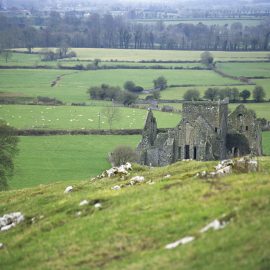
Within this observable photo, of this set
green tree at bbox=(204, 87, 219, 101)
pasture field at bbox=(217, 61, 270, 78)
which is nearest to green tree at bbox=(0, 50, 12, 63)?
pasture field at bbox=(217, 61, 270, 78)

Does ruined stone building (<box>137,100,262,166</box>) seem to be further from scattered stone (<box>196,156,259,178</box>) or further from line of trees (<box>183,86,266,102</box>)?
line of trees (<box>183,86,266,102</box>)

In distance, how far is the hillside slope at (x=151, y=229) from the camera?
19766 mm

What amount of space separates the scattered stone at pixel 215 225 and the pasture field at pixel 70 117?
249ft

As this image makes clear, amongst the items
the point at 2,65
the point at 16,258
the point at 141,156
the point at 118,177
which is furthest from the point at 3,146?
the point at 2,65

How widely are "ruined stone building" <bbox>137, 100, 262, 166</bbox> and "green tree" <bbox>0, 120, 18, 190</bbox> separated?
10.9 metres

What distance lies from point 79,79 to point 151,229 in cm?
13703

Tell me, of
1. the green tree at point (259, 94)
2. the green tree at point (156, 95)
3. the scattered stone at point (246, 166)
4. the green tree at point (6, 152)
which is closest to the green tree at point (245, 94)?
the green tree at point (259, 94)

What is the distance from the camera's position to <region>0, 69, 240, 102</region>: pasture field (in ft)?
454

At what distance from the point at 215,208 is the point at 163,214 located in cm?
191

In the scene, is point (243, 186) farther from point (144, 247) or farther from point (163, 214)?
point (144, 247)

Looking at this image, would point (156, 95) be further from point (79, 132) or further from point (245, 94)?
point (79, 132)

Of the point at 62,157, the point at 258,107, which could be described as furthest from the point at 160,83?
the point at 62,157

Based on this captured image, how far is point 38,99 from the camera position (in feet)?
414

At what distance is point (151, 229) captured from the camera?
2292cm
